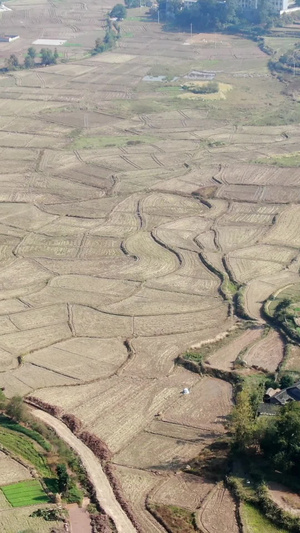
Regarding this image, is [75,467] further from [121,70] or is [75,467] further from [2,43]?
[2,43]

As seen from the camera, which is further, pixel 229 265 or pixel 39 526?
pixel 229 265

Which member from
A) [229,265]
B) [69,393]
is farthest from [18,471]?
[229,265]

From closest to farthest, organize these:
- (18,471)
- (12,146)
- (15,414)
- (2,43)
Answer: (18,471) → (15,414) → (12,146) → (2,43)

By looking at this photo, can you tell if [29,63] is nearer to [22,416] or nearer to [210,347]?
[210,347]

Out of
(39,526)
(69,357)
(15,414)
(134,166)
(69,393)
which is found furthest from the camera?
(134,166)

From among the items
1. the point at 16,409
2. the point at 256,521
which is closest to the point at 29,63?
the point at 16,409

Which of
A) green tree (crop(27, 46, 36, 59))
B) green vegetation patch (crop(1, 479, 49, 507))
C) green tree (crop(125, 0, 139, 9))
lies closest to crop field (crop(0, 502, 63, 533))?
green vegetation patch (crop(1, 479, 49, 507))
